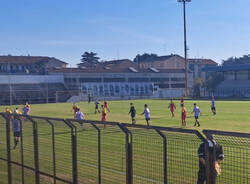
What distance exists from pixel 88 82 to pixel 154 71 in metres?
20.4

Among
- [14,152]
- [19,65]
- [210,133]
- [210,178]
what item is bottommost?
[14,152]

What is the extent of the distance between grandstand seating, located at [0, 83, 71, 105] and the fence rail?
2418 inches

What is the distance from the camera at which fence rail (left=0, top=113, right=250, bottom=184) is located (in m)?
5.87

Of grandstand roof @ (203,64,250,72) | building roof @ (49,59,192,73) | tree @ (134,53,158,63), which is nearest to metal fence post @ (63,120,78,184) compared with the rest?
building roof @ (49,59,192,73)

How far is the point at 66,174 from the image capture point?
9477mm

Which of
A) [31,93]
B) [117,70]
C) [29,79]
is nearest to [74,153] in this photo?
[31,93]

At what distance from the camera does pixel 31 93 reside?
76.3m

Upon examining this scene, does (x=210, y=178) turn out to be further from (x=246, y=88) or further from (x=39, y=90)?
(x=246, y=88)

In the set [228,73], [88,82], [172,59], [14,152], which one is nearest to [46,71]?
[88,82]

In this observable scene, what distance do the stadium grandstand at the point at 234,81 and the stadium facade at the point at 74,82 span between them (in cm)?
1016

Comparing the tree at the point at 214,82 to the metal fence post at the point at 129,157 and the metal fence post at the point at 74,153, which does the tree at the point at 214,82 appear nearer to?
the metal fence post at the point at 74,153

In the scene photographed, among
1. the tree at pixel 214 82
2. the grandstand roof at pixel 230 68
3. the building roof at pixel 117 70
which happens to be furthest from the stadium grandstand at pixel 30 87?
the tree at pixel 214 82

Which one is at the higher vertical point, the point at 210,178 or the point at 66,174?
the point at 210,178

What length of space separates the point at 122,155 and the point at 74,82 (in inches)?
3111
